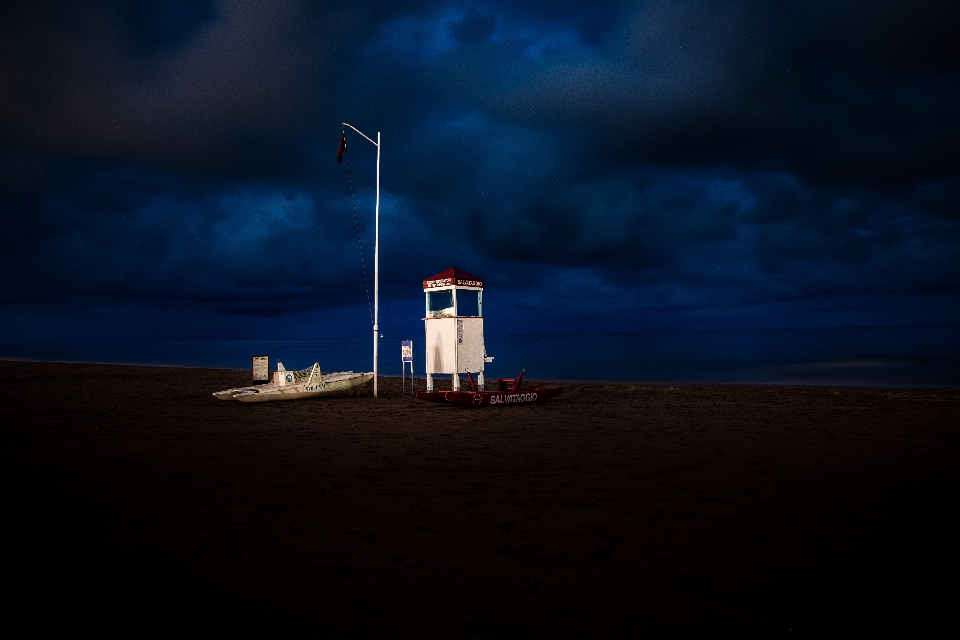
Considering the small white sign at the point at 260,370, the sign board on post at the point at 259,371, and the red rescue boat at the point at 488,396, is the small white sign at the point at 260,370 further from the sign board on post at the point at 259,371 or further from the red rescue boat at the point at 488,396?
the red rescue boat at the point at 488,396

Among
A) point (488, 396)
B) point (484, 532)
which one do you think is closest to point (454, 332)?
point (488, 396)

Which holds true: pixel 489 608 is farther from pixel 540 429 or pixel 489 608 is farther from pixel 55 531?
pixel 540 429

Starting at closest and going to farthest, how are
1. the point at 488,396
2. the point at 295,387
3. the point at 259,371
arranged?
the point at 488,396, the point at 295,387, the point at 259,371

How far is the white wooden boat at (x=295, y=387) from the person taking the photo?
1719cm

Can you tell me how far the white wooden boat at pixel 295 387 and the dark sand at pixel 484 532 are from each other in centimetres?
531

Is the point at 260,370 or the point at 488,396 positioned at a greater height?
the point at 260,370

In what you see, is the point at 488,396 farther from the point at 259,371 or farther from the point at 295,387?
the point at 259,371

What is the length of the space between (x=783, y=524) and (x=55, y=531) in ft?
Result: 25.0

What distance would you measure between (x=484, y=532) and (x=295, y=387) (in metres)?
13.5

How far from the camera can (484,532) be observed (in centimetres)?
574

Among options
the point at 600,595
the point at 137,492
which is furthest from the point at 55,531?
the point at 600,595

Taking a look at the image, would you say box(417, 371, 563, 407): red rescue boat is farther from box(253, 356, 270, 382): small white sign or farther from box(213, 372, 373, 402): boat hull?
box(253, 356, 270, 382): small white sign

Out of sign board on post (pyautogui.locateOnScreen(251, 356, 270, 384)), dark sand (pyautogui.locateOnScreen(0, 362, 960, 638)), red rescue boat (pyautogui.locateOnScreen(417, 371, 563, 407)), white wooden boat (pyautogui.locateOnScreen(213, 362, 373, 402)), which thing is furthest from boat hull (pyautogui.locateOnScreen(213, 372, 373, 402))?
dark sand (pyautogui.locateOnScreen(0, 362, 960, 638))

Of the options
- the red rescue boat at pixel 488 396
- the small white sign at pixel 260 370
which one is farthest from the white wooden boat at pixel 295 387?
the red rescue boat at pixel 488 396
